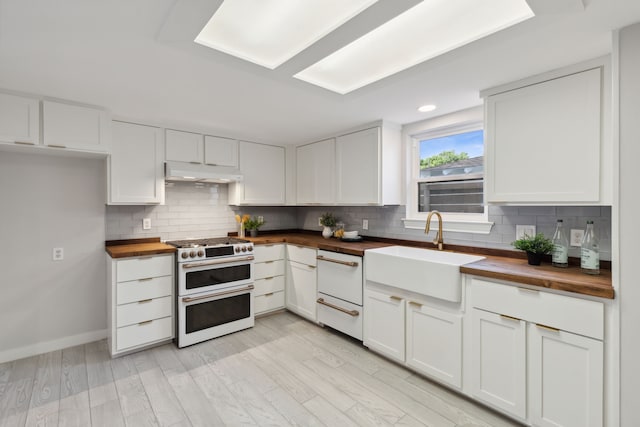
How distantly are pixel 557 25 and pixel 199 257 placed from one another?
309cm

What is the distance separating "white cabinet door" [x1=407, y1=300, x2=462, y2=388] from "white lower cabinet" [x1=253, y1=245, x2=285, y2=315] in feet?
5.85

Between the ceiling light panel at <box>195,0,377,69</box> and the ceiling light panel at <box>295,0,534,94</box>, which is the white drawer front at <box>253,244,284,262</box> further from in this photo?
the ceiling light panel at <box>195,0,377,69</box>

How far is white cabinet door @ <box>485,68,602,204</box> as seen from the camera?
71.4 inches

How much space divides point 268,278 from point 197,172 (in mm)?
1454

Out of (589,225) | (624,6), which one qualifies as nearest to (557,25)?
(624,6)

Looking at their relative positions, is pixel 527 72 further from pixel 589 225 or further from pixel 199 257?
pixel 199 257

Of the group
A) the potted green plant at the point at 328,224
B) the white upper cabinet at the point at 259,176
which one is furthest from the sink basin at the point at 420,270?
the white upper cabinet at the point at 259,176

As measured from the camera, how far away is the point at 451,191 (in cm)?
296

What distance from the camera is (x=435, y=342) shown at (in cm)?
224

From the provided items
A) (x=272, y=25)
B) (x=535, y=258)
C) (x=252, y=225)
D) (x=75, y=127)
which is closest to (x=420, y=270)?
(x=535, y=258)

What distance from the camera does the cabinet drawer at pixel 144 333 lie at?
8.84 ft

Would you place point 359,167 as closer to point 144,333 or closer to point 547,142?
point 547,142

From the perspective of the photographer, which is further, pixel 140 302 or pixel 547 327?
pixel 140 302

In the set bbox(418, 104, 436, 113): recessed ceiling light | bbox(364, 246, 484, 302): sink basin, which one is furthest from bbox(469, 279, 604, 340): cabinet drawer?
bbox(418, 104, 436, 113): recessed ceiling light
